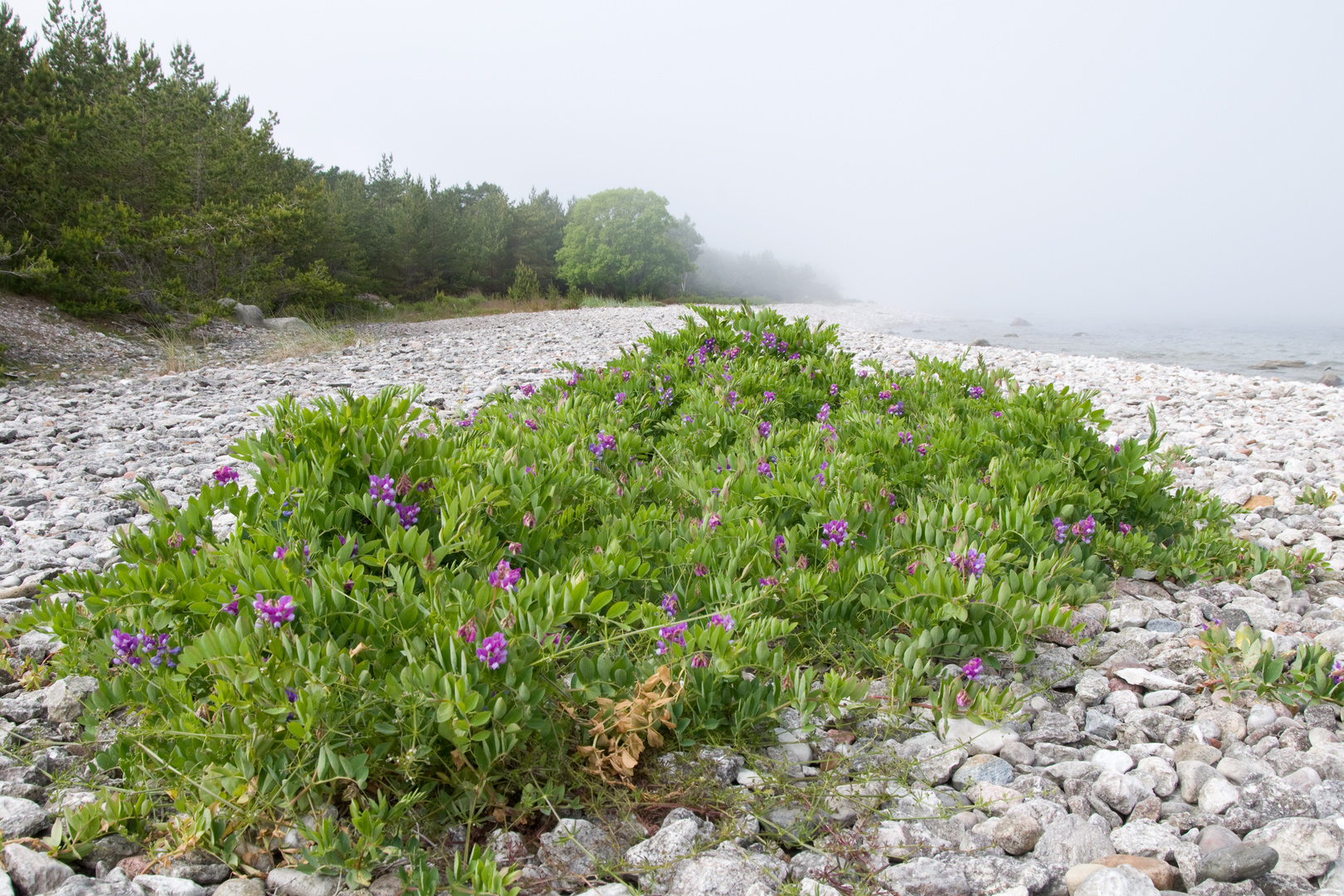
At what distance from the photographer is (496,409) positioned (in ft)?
14.2

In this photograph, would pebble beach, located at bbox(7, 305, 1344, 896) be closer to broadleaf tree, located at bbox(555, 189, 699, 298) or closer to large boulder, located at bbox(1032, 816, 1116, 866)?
large boulder, located at bbox(1032, 816, 1116, 866)

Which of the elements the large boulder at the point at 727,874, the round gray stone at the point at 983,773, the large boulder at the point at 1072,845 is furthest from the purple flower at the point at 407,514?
the large boulder at the point at 1072,845

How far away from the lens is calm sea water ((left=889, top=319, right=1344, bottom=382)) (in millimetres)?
15828

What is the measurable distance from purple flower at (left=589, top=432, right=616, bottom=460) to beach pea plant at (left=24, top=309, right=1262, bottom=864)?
0.01 m

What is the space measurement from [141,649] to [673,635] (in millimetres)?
1359

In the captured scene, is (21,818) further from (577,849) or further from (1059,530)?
(1059,530)

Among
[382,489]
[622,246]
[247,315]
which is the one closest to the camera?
[382,489]

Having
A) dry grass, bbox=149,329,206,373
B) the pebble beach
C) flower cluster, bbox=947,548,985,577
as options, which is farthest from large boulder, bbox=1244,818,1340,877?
dry grass, bbox=149,329,206,373

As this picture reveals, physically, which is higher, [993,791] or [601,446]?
[601,446]

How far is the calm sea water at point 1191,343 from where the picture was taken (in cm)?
1583

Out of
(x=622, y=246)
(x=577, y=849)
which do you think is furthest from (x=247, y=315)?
(x=622, y=246)

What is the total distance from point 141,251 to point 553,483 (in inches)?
622

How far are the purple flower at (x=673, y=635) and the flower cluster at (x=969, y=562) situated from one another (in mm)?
1048

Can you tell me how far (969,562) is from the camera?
2473 mm
